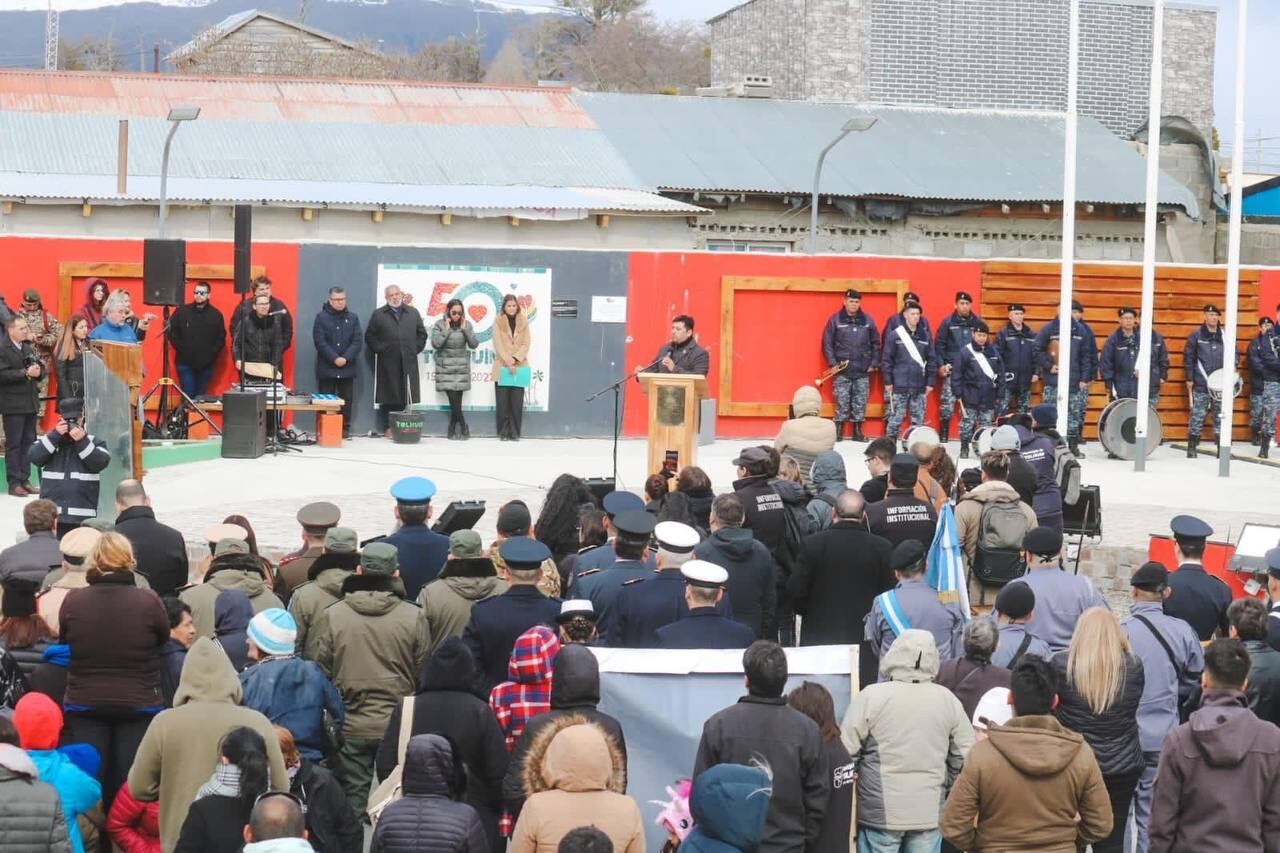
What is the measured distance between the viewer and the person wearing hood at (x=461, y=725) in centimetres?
745

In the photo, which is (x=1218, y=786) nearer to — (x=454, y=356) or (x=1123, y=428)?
(x=1123, y=428)

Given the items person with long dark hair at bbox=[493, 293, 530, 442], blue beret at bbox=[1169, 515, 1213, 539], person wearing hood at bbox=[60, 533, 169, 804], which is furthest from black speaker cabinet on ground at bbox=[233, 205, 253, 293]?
blue beret at bbox=[1169, 515, 1213, 539]

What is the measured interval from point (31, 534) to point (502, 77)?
6671 cm

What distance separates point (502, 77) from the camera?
75250 mm

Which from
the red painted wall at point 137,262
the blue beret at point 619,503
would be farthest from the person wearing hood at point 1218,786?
the red painted wall at point 137,262

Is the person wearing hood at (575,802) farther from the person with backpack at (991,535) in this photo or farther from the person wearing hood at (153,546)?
the person with backpack at (991,535)

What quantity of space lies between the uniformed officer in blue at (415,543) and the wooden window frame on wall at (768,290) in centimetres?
1266

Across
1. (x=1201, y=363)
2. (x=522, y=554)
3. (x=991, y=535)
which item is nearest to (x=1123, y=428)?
(x=1201, y=363)

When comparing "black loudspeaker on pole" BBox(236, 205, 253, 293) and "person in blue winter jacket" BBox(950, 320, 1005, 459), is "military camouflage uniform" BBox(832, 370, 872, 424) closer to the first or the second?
"person in blue winter jacket" BBox(950, 320, 1005, 459)

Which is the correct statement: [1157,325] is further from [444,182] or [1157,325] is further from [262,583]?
[262,583]

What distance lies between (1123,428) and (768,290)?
183 inches

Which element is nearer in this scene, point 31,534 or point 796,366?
point 31,534

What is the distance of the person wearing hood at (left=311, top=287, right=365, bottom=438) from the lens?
2141 cm

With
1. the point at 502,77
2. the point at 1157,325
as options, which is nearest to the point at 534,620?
the point at 1157,325
